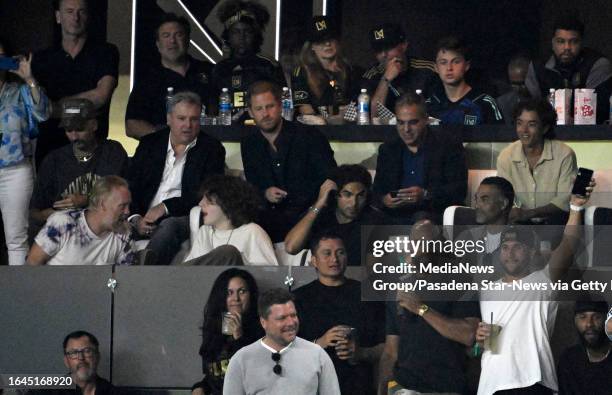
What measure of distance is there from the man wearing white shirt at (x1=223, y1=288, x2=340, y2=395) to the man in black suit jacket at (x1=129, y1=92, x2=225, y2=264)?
3.30ft

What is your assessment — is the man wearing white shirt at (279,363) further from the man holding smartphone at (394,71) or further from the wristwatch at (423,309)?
the man holding smartphone at (394,71)

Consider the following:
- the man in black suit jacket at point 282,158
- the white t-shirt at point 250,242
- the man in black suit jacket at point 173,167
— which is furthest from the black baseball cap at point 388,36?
the white t-shirt at point 250,242

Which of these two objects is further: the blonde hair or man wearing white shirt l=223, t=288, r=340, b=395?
the blonde hair

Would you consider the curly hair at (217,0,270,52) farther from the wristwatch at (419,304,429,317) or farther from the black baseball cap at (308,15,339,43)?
the wristwatch at (419,304,429,317)

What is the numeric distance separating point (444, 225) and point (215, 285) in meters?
1.20

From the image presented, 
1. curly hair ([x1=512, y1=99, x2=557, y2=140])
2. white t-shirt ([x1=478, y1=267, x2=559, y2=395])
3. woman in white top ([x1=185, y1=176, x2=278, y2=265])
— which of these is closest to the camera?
white t-shirt ([x1=478, y1=267, x2=559, y2=395])

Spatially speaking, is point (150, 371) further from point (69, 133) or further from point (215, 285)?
point (69, 133)

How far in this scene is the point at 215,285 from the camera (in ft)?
28.5

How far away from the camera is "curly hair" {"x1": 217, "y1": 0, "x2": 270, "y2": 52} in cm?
1010

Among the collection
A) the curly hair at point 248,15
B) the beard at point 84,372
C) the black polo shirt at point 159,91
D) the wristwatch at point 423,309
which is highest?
the curly hair at point 248,15

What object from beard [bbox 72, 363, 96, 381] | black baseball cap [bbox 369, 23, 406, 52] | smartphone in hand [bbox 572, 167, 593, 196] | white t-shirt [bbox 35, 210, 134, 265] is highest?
black baseball cap [bbox 369, 23, 406, 52]

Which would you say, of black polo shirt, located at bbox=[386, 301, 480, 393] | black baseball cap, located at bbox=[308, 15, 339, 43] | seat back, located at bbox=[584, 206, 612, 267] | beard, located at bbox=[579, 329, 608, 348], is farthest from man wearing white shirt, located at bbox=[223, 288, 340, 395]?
black baseball cap, located at bbox=[308, 15, 339, 43]

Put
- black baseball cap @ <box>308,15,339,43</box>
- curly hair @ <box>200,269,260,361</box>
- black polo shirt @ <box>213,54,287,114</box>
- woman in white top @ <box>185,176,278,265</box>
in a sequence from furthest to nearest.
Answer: black polo shirt @ <box>213,54,287,114</box> < black baseball cap @ <box>308,15,339,43</box> < woman in white top @ <box>185,176,278,265</box> < curly hair @ <box>200,269,260,361</box>

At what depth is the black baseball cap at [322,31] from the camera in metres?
9.76
